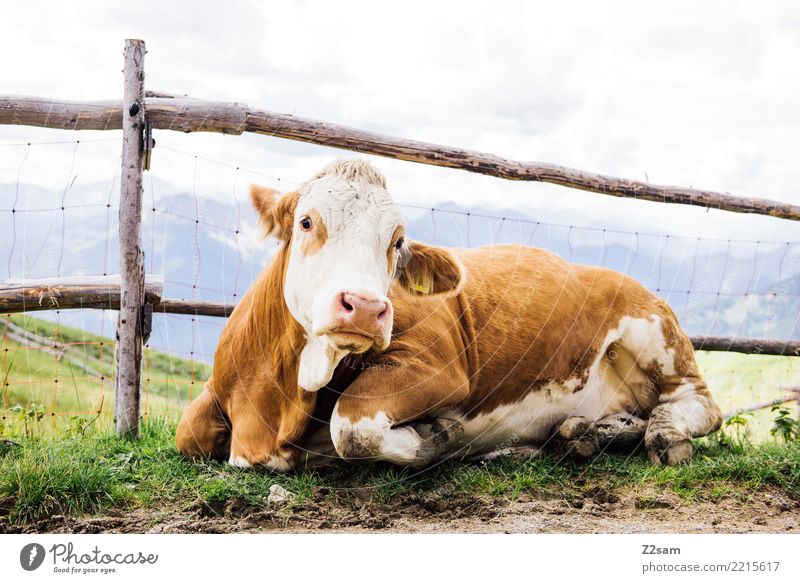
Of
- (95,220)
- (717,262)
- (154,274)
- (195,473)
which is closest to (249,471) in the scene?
(195,473)

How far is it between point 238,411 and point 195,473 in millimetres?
370

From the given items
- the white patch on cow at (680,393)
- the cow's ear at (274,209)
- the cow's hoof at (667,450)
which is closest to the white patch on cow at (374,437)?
the cow's ear at (274,209)

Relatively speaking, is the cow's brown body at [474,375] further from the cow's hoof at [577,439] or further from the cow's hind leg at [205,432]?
the cow's hoof at [577,439]

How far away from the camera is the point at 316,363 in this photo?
152 inches

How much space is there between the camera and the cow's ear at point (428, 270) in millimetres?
3986

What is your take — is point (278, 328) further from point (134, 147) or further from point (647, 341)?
point (647, 341)

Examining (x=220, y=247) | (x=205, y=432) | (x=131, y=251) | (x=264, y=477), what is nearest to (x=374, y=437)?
(x=264, y=477)

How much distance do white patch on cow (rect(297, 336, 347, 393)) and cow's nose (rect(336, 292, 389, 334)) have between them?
458 millimetres

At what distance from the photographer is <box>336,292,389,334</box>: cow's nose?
3227 mm

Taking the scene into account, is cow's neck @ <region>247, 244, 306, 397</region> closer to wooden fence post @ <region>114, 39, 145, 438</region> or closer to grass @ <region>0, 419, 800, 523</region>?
grass @ <region>0, 419, 800, 523</region>
